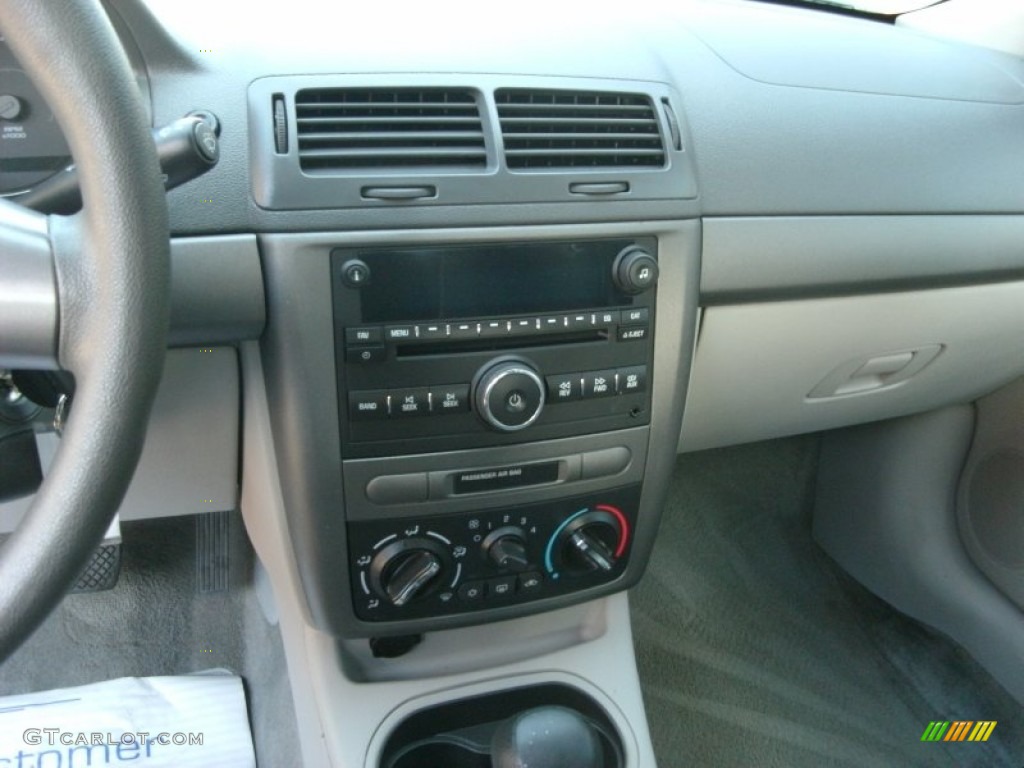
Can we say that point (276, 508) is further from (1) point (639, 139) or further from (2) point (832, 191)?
(2) point (832, 191)

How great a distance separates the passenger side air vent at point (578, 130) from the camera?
34.4 inches

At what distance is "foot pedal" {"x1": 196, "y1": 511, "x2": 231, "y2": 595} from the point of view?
4.82ft

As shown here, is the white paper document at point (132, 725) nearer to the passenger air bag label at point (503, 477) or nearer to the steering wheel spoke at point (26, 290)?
the passenger air bag label at point (503, 477)

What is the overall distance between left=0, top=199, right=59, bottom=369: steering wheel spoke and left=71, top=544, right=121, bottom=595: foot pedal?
936mm

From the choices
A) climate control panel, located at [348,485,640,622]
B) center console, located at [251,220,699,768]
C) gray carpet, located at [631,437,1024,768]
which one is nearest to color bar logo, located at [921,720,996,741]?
gray carpet, located at [631,437,1024,768]

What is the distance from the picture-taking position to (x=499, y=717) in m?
1.08

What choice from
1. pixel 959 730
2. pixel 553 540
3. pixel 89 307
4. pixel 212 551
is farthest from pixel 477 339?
pixel 959 730

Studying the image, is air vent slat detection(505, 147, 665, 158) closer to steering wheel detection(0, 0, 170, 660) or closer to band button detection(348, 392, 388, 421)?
band button detection(348, 392, 388, 421)

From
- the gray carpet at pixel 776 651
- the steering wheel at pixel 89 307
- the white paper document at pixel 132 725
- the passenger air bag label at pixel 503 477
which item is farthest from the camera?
the gray carpet at pixel 776 651

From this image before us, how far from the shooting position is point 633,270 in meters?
0.89

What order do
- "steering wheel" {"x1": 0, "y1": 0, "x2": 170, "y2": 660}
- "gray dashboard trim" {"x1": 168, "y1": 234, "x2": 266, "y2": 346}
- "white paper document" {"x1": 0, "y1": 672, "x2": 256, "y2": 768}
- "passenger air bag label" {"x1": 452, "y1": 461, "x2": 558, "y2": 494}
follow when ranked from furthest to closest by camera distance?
"white paper document" {"x1": 0, "y1": 672, "x2": 256, "y2": 768}
"passenger air bag label" {"x1": 452, "y1": 461, "x2": 558, "y2": 494}
"gray dashboard trim" {"x1": 168, "y1": 234, "x2": 266, "y2": 346}
"steering wheel" {"x1": 0, "y1": 0, "x2": 170, "y2": 660}

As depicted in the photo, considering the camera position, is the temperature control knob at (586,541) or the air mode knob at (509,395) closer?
the air mode knob at (509,395)

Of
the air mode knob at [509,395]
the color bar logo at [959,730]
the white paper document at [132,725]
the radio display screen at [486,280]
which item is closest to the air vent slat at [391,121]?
the radio display screen at [486,280]

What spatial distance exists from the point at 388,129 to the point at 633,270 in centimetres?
25
